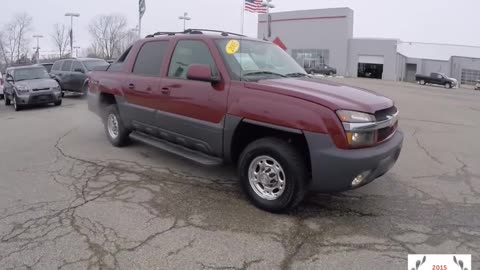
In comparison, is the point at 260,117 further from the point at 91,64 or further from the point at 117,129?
the point at 91,64

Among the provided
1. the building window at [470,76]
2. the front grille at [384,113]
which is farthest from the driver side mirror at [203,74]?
the building window at [470,76]

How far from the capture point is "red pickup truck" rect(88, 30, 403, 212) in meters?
3.93

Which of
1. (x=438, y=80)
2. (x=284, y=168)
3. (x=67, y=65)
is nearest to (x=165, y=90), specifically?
(x=284, y=168)

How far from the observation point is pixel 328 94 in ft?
13.8

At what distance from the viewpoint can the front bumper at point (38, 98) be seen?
1373 centimetres

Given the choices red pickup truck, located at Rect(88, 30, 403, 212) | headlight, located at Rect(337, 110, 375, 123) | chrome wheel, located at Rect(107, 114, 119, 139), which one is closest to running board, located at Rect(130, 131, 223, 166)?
red pickup truck, located at Rect(88, 30, 403, 212)

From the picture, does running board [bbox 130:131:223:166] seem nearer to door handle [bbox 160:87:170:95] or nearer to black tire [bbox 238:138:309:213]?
black tire [bbox 238:138:309:213]

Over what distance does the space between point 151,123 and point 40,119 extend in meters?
6.84

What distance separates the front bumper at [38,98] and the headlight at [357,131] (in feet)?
42.0

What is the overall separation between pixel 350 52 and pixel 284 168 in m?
62.3

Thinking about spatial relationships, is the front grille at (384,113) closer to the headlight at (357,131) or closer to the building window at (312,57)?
the headlight at (357,131)

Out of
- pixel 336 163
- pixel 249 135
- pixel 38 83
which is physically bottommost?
pixel 336 163

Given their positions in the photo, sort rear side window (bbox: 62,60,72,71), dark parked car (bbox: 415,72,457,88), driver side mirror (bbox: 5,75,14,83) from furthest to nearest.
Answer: dark parked car (bbox: 415,72,457,88)
rear side window (bbox: 62,60,72,71)
driver side mirror (bbox: 5,75,14,83)

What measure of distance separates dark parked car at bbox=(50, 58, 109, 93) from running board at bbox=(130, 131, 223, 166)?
1111 centimetres
